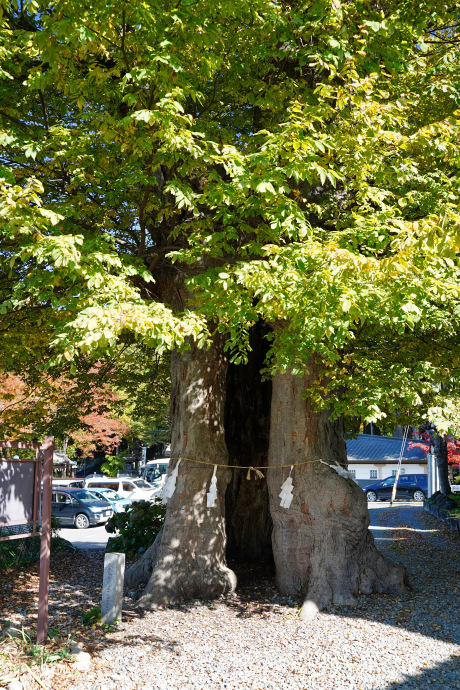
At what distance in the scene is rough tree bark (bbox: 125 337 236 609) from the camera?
8.47 m

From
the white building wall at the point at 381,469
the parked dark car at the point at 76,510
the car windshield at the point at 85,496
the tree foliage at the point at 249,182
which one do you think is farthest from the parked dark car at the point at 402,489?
the tree foliage at the point at 249,182

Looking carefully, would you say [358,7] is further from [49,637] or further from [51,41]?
[49,637]

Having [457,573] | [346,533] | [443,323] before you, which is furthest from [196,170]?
[457,573]

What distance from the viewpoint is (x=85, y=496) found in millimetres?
21438

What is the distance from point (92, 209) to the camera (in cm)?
762

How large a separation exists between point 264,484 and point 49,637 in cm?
606

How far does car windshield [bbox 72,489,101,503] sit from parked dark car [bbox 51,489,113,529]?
67 mm

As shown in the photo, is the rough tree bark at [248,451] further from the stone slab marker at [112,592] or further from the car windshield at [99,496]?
the car windshield at [99,496]

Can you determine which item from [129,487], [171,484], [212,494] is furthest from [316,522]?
[129,487]

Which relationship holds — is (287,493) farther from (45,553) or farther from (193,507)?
(45,553)

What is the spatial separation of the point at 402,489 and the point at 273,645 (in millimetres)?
30766

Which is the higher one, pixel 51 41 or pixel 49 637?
pixel 51 41

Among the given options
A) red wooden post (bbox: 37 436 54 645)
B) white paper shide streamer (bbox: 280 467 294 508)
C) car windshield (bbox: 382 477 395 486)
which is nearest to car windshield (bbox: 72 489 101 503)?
white paper shide streamer (bbox: 280 467 294 508)

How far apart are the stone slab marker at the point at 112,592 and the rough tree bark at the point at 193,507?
1001 millimetres
